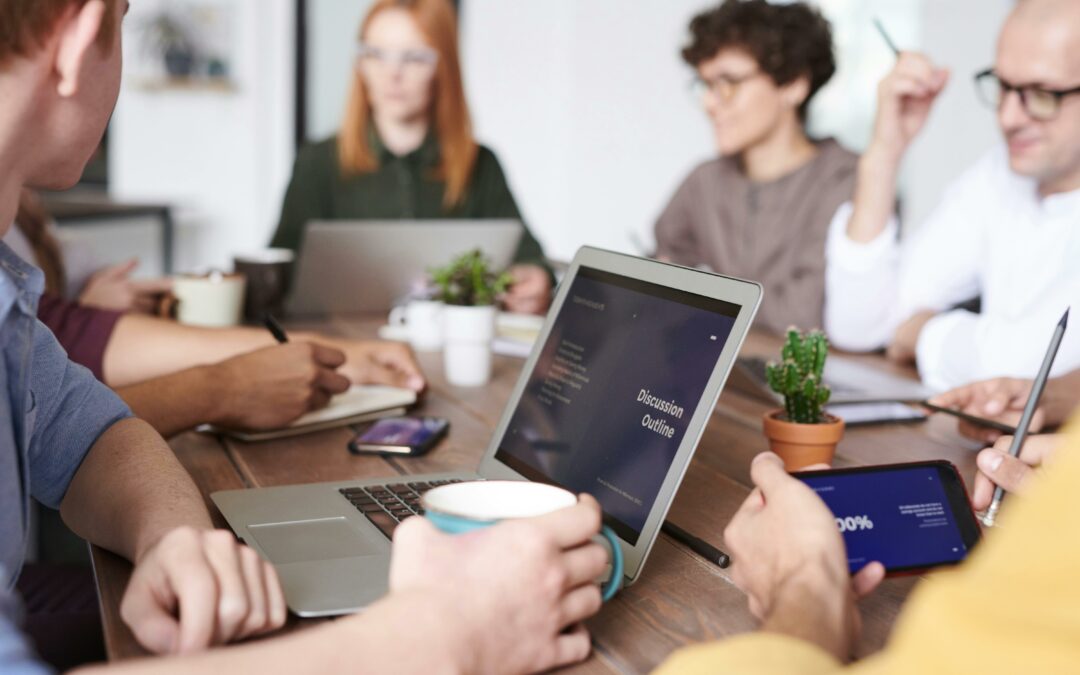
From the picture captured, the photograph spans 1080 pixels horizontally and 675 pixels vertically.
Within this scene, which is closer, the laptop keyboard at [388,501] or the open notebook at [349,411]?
the laptop keyboard at [388,501]

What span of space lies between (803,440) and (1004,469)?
0.65ft

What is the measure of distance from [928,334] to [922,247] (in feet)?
1.33

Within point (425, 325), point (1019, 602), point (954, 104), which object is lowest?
point (425, 325)

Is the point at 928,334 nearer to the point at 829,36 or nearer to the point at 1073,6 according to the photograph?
the point at 1073,6

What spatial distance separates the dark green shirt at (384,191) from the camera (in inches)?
108

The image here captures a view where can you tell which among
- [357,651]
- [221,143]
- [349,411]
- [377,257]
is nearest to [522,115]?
[221,143]

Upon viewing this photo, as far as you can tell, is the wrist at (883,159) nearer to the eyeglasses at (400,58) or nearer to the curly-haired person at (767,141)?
the curly-haired person at (767,141)

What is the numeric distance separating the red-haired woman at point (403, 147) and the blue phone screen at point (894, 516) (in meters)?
2.08

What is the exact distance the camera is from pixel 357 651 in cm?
58

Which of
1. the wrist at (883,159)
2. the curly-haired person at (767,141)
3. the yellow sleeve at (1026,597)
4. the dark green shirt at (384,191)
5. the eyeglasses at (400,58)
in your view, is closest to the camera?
the yellow sleeve at (1026,597)

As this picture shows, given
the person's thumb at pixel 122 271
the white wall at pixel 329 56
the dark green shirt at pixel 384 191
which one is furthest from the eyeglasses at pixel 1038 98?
the white wall at pixel 329 56

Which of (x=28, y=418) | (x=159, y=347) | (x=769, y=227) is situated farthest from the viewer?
(x=769, y=227)

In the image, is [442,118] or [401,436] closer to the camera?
[401,436]

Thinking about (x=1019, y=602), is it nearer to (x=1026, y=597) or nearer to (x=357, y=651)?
(x=1026, y=597)
